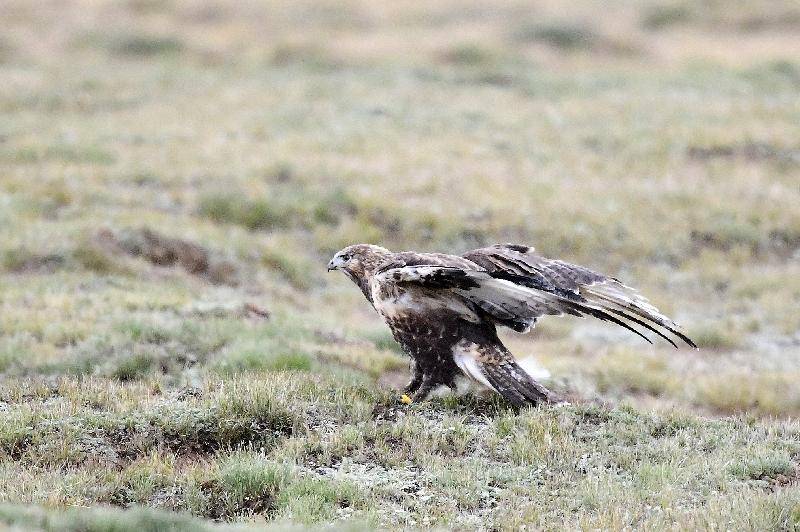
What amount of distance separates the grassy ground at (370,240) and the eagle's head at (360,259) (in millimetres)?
Answer: 1081

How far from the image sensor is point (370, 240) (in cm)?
1761

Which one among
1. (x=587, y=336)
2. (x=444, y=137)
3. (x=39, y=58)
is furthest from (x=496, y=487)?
(x=39, y=58)

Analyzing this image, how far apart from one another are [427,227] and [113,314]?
720 centimetres

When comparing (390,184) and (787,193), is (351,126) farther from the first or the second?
(787,193)

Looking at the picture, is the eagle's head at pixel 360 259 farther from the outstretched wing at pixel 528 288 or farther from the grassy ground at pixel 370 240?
the grassy ground at pixel 370 240

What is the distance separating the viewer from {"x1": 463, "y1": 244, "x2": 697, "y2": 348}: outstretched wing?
8516 millimetres

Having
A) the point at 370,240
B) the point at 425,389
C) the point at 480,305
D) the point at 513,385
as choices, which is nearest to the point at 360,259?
the point at 425,389

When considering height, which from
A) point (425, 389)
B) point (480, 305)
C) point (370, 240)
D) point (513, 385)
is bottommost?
point (370, 240)

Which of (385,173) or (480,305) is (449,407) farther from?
(385,173)

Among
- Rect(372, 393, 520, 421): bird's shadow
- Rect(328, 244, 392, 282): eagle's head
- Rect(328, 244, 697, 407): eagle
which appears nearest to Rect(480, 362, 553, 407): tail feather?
Rect(328, 244, 697, 407): eagle

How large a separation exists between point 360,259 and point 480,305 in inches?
61.6

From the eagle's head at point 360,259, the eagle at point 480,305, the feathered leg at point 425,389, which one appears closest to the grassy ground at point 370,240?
the feathered leg at point 425,389

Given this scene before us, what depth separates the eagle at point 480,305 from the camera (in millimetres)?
8523

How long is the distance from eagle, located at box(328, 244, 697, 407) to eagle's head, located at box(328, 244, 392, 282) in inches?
6.1
